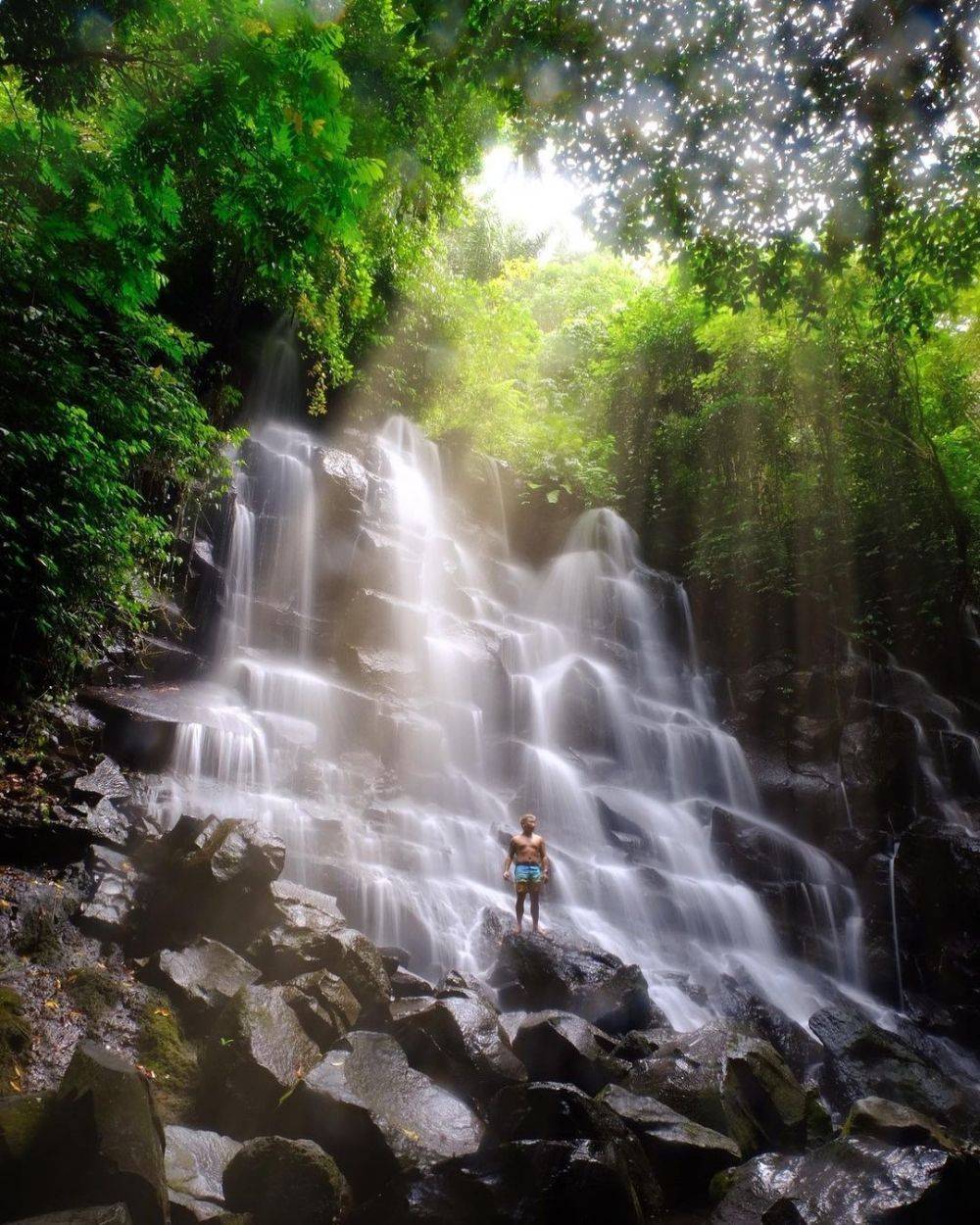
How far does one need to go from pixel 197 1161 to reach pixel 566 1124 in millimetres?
2284

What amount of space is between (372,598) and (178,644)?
368 cm

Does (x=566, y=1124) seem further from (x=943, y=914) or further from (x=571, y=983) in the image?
(x=943, y=914)

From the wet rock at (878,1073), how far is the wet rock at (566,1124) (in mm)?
3430

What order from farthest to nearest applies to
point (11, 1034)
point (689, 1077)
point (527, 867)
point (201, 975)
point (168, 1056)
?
point (527, 867) < point (201, 975) < point (689, 1077) < point (168, 1056) < point (11, 1034)

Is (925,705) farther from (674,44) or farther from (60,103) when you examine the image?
(60,103)

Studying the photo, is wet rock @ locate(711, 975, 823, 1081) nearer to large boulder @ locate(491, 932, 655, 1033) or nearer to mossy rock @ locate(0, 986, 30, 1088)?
large boulder @ locate(491, 932, 655, 1033)

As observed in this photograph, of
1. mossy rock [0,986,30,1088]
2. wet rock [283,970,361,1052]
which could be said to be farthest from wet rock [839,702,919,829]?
mossy rock [0,986,30,1088]

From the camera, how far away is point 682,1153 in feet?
14.9

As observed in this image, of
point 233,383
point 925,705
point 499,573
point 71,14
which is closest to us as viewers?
point 71,14

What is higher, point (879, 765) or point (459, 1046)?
point (879, 765)

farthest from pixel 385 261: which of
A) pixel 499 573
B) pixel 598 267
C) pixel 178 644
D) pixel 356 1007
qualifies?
pixel 598 267

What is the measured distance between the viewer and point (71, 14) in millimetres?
4785

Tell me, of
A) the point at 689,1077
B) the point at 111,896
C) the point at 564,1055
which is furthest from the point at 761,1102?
the point at 111,896

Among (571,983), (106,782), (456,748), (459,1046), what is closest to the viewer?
(459,1046)
